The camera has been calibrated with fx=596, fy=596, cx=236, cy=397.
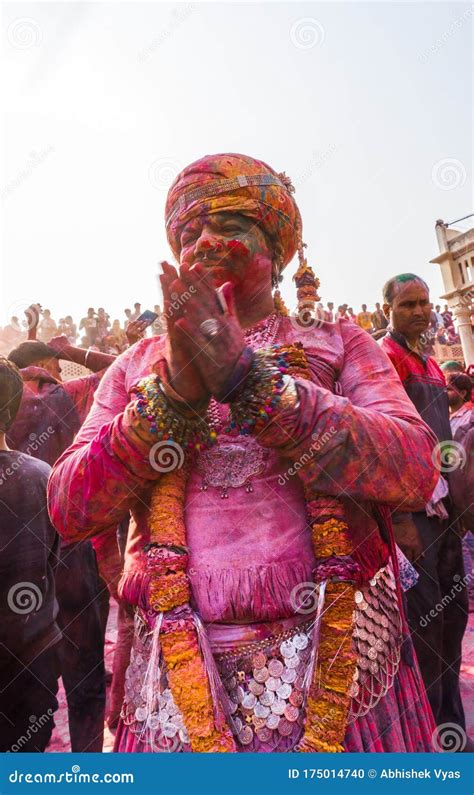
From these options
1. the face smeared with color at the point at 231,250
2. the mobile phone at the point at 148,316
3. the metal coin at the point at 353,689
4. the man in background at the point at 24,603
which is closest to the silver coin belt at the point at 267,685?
the metal coin at the point at 353,689

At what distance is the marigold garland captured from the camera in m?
1.28

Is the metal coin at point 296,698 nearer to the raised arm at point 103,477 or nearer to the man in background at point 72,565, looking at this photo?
the raised arm at point 103,477

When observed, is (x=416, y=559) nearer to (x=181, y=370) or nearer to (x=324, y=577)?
(x=324, y=577)

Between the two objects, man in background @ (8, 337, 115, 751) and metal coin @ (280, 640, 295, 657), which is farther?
man in background @ (8, 337, 115, 751)

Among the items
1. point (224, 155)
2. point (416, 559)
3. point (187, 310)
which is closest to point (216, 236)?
point (224, 155)

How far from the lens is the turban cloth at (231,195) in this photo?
1630mm

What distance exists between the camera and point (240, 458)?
59.5 inches

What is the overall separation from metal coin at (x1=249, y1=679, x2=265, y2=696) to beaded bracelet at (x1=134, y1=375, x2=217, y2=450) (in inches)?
21.6

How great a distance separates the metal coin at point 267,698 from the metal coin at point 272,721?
2cm

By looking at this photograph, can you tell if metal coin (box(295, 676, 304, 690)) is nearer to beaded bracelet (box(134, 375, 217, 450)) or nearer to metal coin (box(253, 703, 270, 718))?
metal coin (box(253, 703, 270, 718))

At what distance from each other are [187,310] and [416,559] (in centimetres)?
262

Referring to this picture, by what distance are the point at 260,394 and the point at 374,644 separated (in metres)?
0.68

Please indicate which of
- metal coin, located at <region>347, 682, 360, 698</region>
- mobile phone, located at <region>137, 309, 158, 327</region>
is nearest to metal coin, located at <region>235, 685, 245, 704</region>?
metal coin, located at <region>347, 682, 360, 698</region>

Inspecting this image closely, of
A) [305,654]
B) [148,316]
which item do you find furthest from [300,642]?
[148,316]
